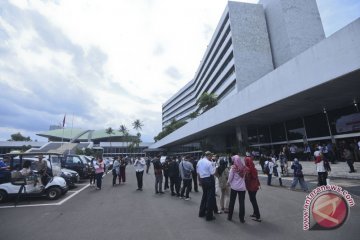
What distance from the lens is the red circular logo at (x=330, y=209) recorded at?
11.9 ft

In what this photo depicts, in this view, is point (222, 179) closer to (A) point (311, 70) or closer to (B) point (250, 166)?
(B) point (250, 166)

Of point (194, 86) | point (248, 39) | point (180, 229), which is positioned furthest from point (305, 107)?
point (194, 86)

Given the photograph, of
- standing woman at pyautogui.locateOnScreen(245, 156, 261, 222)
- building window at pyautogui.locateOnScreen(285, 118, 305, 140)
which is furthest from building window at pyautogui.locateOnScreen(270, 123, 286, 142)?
standing woman at pyautogui.locateOnScreen(245, 156, 261, 222)

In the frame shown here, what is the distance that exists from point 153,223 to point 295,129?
67.9 ft

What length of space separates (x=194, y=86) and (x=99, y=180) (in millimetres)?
66898

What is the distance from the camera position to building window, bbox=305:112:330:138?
19078 millimetres

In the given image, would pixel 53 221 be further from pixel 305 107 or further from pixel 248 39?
pixel 248 39

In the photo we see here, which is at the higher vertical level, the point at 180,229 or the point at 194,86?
the point at 194,86

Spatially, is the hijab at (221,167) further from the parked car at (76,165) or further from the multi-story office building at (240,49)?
the multi-story office building at (240,49)

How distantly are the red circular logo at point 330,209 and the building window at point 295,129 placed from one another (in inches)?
769

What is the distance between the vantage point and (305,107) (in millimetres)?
17016

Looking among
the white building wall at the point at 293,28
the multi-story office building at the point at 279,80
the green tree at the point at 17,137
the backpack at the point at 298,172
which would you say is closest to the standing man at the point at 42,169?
the backpack at the point at 298,172

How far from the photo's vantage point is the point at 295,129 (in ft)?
72.1

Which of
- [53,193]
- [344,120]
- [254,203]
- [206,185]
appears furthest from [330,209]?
[344,120]
